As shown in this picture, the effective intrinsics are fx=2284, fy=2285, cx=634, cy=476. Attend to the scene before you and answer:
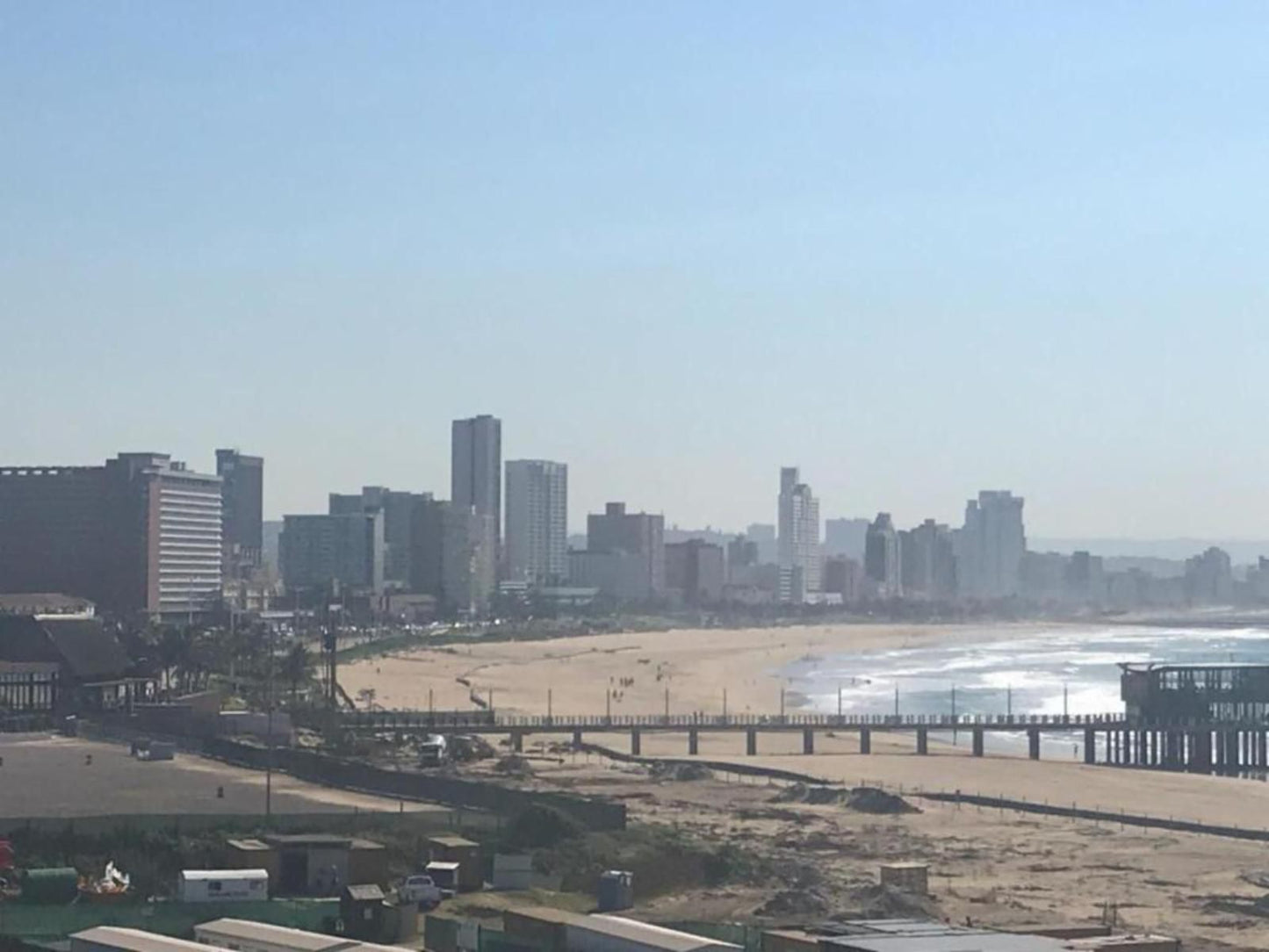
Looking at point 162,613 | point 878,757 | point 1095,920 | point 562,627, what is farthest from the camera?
point 562,627

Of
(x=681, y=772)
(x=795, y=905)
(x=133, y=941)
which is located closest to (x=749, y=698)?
(x=681, y=772)

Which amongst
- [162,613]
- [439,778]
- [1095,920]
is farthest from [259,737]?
[162,613]

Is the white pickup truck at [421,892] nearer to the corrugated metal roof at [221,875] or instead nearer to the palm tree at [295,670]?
the corrugated metal roof at [221,875]

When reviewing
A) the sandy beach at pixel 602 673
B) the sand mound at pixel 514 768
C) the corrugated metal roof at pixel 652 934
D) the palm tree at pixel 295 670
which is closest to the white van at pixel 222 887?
the corrugated metal roof at pixel 652 934

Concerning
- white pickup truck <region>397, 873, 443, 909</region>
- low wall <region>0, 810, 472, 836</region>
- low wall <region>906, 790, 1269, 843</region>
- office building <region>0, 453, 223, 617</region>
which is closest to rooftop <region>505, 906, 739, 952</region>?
white pickup truck <region>397, 873, 443, 909</region>

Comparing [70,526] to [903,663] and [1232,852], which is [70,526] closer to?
[903,663]
